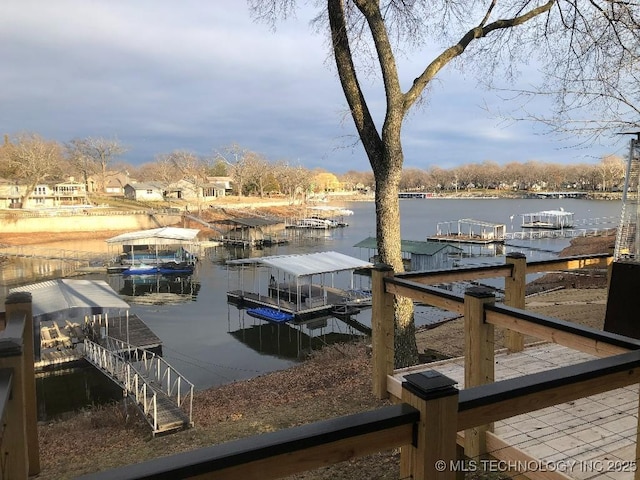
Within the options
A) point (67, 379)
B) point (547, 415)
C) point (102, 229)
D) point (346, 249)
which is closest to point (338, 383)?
point (547, 415)

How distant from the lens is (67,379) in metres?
14.4

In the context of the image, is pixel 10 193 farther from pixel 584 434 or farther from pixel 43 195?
pixel 584 434

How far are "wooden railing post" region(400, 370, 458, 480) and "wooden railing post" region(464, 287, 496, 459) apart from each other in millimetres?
1697

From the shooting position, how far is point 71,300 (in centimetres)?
1515

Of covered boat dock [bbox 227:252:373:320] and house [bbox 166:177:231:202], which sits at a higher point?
house [bbox 166:177:231:202]

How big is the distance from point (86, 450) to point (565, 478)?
7.18 meters

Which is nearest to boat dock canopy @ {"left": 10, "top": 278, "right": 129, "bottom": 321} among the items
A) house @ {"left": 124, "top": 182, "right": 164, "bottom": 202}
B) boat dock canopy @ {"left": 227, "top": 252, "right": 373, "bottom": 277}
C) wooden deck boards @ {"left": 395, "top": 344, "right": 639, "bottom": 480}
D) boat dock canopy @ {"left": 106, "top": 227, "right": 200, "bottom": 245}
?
boat dock canopy @ {"left": 227, "top": 252, "right": 373, "bottom": 277}

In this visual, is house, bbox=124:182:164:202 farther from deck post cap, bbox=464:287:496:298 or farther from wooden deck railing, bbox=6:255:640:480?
wooden deck railing, bbox=6:255:640:480

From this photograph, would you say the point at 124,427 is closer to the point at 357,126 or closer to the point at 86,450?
the point at 86,450

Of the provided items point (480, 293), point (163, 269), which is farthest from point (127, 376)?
point (163, 269)

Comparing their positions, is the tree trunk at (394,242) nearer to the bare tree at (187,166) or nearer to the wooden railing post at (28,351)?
the wooden railing post at (28,351)

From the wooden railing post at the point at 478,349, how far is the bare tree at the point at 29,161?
6423 cm

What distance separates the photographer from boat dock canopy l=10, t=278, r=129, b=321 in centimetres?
1431

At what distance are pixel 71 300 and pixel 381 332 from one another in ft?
44.5
